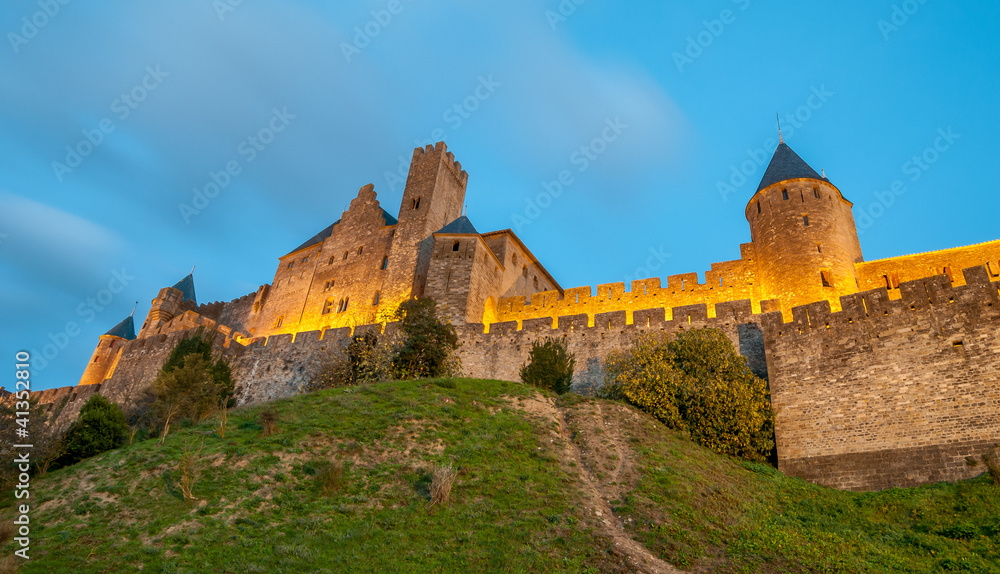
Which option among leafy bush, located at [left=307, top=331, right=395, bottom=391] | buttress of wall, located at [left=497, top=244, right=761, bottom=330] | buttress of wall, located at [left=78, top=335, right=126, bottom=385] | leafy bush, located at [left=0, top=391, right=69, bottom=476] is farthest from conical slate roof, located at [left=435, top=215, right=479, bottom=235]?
buttress of wall, located at [left=78, top=335, right=126, bottom=385]

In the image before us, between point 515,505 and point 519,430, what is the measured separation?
442 cm

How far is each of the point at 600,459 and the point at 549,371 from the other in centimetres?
643

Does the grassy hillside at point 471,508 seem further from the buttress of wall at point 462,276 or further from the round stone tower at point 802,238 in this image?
the buttress of wall at point 462,276

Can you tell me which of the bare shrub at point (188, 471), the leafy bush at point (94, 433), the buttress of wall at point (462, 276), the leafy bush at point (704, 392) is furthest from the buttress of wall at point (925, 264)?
the leafy bush at point (94, 433)

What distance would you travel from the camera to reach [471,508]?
1326cm

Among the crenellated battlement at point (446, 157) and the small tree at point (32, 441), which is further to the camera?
the crenellated battlement at point (446, 157)

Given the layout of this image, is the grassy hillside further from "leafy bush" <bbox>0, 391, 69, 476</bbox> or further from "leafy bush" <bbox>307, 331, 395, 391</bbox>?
"leafy bush" <bbox>307, 331, 395, 391</bbox>

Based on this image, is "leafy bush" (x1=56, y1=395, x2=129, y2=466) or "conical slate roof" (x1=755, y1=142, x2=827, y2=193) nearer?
"leafy bush" (x1=56, y1=395, x2=129, y2=466)

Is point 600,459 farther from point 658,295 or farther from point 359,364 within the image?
point 658,295

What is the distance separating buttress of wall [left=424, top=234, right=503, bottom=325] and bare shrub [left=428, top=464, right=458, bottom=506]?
15607mm

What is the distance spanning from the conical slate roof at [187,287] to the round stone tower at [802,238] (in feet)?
134

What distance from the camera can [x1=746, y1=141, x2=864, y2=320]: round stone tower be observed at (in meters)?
25.2

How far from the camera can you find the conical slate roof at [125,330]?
44.1 meters

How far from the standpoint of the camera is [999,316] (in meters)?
17.4
